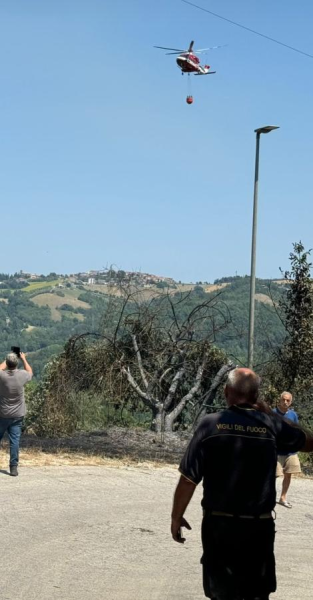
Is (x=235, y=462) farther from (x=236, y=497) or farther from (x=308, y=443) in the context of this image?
(x=308, y=443)

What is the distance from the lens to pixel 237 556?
4.74 m

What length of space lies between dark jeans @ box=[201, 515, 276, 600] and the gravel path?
2779mm

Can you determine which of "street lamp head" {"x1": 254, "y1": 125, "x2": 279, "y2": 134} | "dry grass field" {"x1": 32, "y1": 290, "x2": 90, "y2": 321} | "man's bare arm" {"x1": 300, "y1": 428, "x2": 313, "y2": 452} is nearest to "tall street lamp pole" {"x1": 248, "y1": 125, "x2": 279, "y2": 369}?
"street lamp head" {"x1": 254, "y1": 125, "x2": 279, "y2": 134}

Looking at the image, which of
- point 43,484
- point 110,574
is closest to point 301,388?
point 43,484

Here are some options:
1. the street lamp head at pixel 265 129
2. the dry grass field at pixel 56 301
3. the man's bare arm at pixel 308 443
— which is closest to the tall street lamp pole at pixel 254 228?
the street lamp head at pixel 265 129

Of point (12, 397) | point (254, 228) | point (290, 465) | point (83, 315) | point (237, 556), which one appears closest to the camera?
point (237, 556)

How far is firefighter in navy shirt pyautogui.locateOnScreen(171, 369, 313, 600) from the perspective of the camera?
475 centimetres

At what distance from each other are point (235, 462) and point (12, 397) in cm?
821

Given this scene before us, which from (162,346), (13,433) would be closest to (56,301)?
(162,346)

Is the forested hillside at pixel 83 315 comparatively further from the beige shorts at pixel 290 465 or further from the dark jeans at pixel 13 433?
the dark jeans at pixel 13 433

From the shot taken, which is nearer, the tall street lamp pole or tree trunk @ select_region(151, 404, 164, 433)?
the tall street lamp pole

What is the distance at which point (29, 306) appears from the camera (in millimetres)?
175500

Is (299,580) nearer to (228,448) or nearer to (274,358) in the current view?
(228,448)

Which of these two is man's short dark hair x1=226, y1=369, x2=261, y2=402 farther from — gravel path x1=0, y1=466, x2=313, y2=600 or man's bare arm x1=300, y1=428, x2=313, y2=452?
gravel path x1=0, y1=466, x2=313, y2=600
